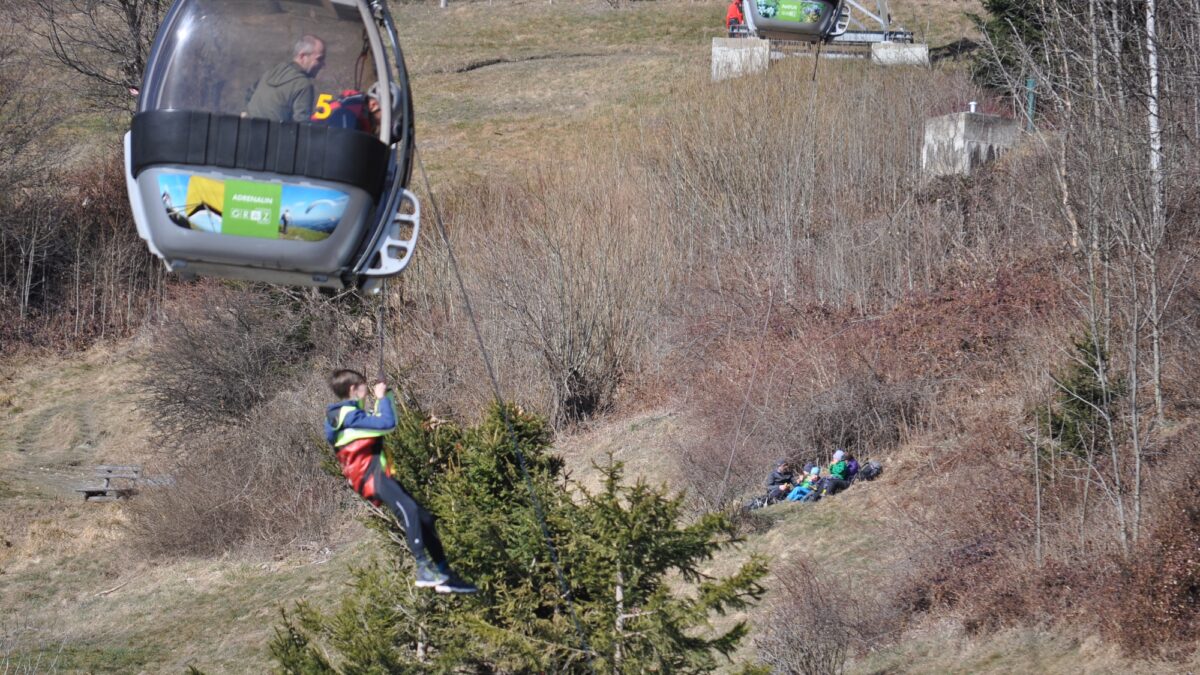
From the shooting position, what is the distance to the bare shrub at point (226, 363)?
34.3 m

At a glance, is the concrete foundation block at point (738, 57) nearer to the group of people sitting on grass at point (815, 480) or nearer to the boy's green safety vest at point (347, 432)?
the group of people sitting on grass at point (815, 480)

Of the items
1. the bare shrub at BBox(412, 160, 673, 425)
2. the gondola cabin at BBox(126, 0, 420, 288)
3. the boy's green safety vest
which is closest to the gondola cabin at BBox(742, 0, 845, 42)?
the bare shrub at BBox(412, 160, 673, 425)

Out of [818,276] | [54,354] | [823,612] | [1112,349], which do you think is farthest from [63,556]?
[1112,349]

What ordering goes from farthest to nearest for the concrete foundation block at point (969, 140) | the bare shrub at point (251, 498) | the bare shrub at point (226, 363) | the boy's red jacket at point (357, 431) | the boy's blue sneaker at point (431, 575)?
the bare shrub at point (226, 363)
the concrete foundation block at point (969, 140)
the bare shrub at point (251, 498)
the boy's blue sneaker at point (431, 575)
the boy's red jacket at point (357, 431)

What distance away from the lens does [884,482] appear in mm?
23375

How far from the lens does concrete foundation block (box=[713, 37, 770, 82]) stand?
1599 inches

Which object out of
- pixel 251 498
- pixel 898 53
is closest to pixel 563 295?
pixel 251 498

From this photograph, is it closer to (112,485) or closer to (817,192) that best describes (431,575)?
(112,485)

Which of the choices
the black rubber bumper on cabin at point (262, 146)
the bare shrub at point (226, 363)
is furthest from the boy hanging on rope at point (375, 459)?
the bare shrub at point (226, 363)

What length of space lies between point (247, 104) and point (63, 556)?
2364 centimetres

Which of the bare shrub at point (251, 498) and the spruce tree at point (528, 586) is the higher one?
the spruce tree at point (528, 586)

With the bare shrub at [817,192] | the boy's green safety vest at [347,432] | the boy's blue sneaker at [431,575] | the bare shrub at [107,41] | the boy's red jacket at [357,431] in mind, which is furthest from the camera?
the bare shrub at [107,41]

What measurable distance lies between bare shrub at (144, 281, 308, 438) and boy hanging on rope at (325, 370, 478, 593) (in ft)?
81.7

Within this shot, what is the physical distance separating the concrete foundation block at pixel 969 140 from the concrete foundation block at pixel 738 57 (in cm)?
759
